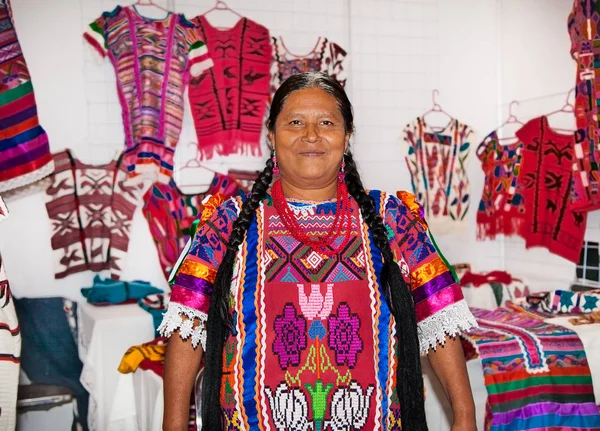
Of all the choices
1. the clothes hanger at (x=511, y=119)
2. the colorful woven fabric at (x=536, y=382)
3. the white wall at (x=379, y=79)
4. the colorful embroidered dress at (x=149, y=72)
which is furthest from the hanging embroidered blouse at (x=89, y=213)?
the clothes hanger at (x=511, y=119)

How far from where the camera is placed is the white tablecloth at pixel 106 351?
2.97 meters

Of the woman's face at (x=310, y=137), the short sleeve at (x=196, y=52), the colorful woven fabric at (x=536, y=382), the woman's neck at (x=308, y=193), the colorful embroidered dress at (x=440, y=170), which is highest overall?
the short sleeve at (x=196, y=52)

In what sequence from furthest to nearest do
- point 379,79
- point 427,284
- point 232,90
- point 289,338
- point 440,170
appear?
1. point 440,170
2. point 379,79
3. point 232,90
4. point 427,284
5. point 289,338

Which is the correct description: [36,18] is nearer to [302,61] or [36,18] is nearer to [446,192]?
[302,61]

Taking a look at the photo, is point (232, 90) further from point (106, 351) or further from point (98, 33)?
point (106, 351)

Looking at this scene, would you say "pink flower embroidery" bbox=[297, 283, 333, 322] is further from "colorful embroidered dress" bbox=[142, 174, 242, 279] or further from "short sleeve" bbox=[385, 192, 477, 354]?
"colorful embroidered dress" bbox=[142, 174, 242, 279]

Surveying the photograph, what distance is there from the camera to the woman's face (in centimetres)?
158

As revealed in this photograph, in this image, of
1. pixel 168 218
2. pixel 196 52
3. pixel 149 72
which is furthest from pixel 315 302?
pixel 196 52

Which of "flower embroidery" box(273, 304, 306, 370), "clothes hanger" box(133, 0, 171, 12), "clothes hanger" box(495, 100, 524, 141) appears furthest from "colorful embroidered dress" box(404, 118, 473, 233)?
"flower embroidery" box(273, 304, 306, 370)

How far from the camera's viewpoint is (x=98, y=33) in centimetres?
350

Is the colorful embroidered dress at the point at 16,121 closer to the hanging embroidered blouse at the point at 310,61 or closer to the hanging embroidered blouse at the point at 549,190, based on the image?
the hanging embroidered blouse at the point at 310,61

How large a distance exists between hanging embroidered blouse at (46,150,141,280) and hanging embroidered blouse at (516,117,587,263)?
254 centimetres

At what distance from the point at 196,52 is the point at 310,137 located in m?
2.39

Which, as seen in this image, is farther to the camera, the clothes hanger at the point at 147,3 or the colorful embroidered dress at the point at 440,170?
the colorful embroidered dress at the point at 440,170
